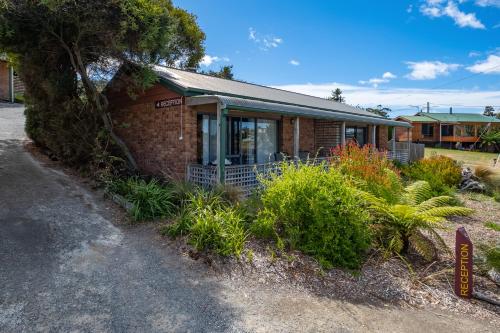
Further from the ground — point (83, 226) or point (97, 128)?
point (97, 128)

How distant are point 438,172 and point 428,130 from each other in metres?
33.3

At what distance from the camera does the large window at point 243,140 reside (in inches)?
425

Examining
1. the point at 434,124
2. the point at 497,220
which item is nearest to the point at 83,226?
the point at 497,220

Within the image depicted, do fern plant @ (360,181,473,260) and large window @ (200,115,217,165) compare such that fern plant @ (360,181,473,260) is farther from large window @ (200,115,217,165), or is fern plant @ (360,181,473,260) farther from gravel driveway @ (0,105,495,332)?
large window @ (200,115,217,165)

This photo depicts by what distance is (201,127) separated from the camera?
34.7ft

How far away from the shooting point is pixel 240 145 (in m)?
12.1

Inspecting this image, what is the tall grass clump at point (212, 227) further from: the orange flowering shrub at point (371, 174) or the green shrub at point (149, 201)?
the orange flowering shrub at point (371, 174)

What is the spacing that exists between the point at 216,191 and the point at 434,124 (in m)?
42.2

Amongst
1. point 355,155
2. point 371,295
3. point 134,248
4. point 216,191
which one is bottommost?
point 371,295

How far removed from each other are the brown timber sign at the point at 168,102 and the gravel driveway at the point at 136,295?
178 inches

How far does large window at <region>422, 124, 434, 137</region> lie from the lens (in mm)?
42375

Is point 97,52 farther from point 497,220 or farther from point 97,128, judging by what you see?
point 497,220

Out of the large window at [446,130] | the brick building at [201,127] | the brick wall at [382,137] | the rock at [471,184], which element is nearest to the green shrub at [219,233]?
the brick building at [201,127]

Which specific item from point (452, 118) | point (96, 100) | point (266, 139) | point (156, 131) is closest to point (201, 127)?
point (156, 131)
